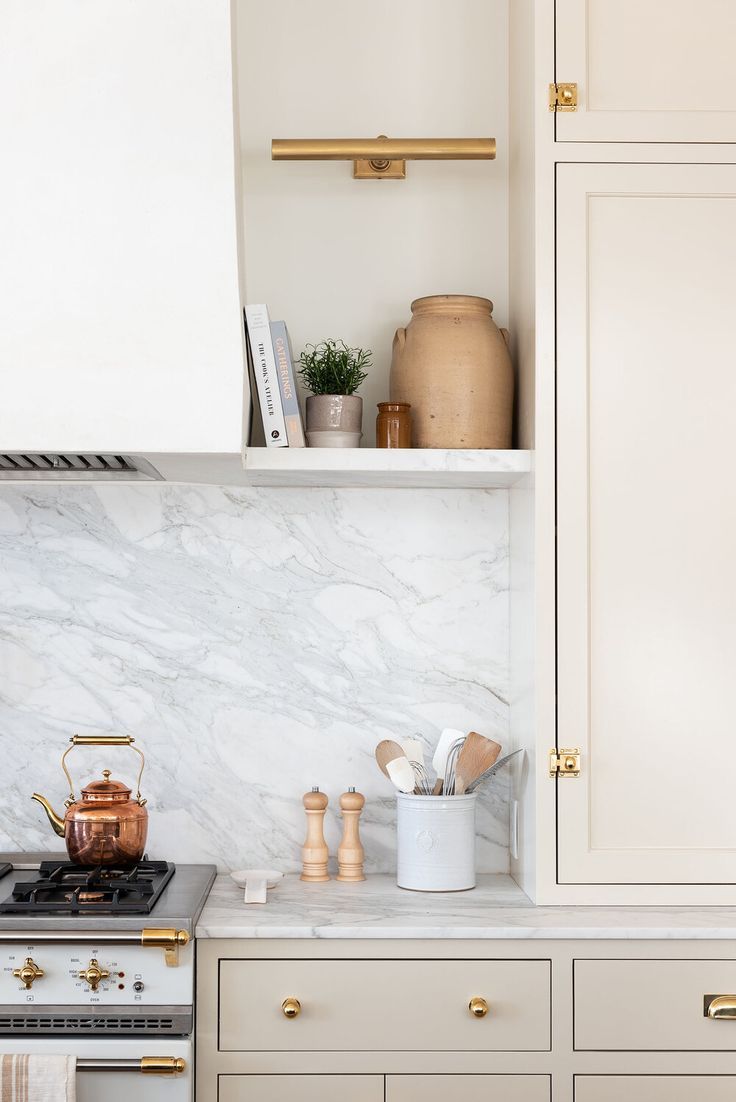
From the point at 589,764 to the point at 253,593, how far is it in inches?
31.3

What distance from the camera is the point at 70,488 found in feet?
7.55

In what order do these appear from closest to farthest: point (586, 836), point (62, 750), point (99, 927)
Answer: point (99, 927) < point (586, 836) < point (62, 750)

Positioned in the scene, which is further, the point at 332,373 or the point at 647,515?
the point at 332,373

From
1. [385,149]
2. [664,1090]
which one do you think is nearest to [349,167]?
[385,149]

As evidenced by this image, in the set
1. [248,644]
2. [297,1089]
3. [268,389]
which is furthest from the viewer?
[248,644]

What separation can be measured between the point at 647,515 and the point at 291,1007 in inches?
42.2

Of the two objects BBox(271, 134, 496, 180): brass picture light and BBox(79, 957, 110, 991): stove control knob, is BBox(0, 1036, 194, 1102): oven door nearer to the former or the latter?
BBox(79, 957, 110, 991): stove control knob

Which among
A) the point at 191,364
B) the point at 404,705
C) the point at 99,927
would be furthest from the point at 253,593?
the point at 99,927

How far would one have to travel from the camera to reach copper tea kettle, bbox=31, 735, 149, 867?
1.97 m

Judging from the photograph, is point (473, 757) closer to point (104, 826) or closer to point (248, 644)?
point (248, 644)

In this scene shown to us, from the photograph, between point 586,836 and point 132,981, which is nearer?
point 132,981

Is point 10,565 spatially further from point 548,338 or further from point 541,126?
point 541,126

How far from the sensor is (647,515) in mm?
1973

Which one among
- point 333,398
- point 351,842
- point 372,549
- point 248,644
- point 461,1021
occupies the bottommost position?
point 461,1021
